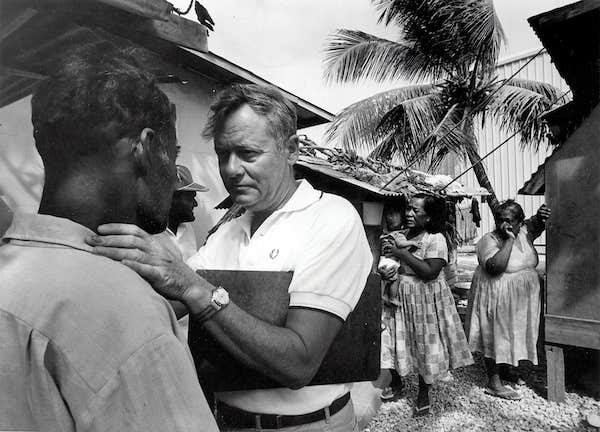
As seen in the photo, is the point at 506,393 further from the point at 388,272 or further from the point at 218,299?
the point at 218,299

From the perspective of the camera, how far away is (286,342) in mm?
1130

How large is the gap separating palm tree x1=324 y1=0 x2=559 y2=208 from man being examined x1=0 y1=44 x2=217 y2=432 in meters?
8.30

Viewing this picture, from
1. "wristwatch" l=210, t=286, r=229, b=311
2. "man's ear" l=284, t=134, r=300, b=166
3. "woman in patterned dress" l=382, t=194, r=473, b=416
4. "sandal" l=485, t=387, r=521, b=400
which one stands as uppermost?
"man's ear" l=284, t=134, r=300, b=166

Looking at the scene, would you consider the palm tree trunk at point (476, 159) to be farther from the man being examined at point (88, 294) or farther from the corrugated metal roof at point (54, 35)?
the man being examined at point (88, 294)

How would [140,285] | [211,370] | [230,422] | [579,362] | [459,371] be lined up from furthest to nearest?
[459,371] < [579,362] < [230,422] < [211,370] < [140,285]

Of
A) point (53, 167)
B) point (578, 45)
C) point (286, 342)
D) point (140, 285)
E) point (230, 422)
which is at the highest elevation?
point (578, 45)

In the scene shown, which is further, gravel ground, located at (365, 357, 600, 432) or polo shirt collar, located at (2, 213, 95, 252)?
gravel ground, located at (365, 357, 600, 432)

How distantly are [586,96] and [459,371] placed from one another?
3306mm

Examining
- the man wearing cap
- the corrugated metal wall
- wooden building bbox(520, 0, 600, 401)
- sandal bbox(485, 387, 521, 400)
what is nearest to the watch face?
the man wearing cap

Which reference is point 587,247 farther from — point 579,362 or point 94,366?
point 94,366

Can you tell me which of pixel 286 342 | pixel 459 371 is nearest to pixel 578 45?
pixel 459 371

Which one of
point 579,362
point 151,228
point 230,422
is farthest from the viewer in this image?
point 579,362

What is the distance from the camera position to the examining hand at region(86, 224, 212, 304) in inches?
32.8

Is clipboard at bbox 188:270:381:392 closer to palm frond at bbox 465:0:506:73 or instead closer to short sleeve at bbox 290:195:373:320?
short sleeve at bbox 290:195:373:320
